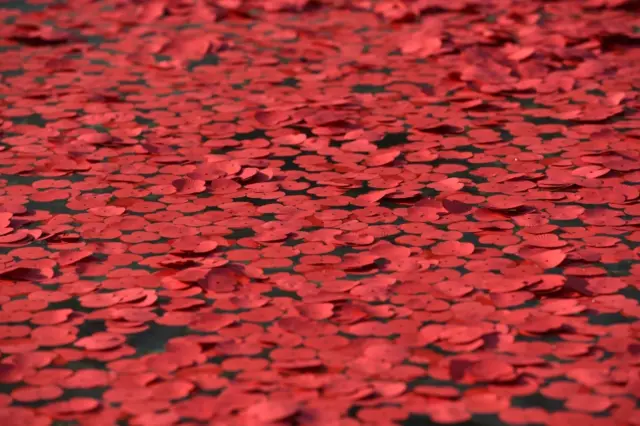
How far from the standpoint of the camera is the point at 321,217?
7.48 ft

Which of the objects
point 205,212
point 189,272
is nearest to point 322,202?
point 205,212

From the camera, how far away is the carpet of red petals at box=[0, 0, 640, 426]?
1661 mm

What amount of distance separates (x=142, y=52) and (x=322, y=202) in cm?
130

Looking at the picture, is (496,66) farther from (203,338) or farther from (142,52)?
(203,338)

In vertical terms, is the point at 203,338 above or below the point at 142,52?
below

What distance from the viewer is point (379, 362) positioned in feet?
5.62

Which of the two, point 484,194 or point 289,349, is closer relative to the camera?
point 289,349

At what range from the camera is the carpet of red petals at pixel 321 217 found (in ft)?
5.45

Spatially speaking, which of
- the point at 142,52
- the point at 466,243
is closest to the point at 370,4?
the point at 142,52

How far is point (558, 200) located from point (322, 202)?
22.9 inches

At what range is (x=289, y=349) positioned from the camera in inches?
69.3

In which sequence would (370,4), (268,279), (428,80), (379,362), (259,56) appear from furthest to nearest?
1. (370,4)
2. (259,56)
3. (428,80)
4. (268,279)
5. (379,362)

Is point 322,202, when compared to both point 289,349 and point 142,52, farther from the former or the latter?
point 142,52

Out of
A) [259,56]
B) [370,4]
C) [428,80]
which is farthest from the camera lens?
[370,4]
